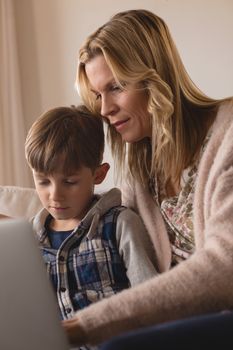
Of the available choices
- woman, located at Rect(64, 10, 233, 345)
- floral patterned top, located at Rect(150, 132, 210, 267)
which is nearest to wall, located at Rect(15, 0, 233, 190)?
woman, located at Rect(64, 10, 233, 345)

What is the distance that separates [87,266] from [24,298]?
0.57 m

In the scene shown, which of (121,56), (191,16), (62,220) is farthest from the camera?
(191,16)

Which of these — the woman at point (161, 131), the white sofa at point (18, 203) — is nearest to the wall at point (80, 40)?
the white sofa at point (18, 203)

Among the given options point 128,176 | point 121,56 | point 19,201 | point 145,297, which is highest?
point 121,56

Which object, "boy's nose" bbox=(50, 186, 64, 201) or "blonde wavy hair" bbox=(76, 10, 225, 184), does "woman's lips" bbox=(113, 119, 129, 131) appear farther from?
"boy's nose" bbox=(50, 186, 64, 201)

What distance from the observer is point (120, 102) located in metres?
1.33

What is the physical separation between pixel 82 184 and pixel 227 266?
53 centimetres

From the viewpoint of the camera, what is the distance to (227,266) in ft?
3.01

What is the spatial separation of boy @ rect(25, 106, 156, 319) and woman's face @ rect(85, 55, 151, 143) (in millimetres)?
83

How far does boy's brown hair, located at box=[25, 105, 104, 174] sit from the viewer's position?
1.32 meters

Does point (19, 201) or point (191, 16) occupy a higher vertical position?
point (191, 16)

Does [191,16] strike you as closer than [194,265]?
No

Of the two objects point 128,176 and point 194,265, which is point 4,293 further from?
point 128,176

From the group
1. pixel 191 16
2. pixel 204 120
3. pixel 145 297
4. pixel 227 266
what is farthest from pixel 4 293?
pixel 191 16
